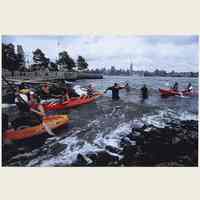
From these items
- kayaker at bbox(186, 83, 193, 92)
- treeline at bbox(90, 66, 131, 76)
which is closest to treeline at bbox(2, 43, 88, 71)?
treeline at bbox(90, 66, 131, 76)

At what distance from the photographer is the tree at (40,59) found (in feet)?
10.1

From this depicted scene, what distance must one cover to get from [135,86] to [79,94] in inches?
23.5

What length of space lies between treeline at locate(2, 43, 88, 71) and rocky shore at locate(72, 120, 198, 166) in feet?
2.93

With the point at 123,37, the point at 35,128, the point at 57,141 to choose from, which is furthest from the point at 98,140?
the point at 123,37

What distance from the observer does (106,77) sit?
320cm

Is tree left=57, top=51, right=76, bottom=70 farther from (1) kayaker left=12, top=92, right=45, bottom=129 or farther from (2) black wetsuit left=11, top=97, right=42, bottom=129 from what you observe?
(2) black wetsuit left=11, top=97, right=42, bottom=129

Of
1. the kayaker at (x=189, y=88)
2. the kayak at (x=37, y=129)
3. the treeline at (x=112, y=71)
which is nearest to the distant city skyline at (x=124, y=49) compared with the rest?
the treeline at (x=112, y=71)

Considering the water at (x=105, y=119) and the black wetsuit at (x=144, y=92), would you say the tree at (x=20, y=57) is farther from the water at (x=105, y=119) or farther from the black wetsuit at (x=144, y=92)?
the black wetsuit at (x=144, y=92)

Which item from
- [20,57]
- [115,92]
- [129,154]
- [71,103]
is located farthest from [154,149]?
[20,57]

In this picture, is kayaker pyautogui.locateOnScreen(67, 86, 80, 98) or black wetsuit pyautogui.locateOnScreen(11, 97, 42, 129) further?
kayaker pyautogui.locateOnScreen(67, 86, 80, 98)

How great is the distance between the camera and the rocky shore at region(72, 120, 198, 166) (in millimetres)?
3006

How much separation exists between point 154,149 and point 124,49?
1.05m

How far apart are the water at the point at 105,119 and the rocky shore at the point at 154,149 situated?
58mm

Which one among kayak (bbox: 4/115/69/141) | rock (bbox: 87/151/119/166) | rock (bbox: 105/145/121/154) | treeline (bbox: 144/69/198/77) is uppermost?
treeline (bbox: 144/69/198/77)
